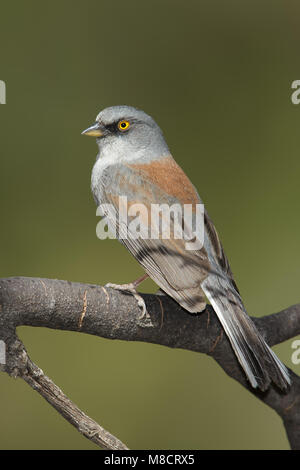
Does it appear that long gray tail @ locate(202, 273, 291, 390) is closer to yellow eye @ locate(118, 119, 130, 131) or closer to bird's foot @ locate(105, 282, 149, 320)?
bird's foot @ locate(105, 282, 149, 320)

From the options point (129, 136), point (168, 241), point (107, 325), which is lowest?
point (107, 325)

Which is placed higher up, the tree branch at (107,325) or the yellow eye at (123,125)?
the yellow eye at (123,125)

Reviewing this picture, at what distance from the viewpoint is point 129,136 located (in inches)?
137

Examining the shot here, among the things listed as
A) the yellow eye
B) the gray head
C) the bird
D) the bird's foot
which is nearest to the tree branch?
the bird's foot

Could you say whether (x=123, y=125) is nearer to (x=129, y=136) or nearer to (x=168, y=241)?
(x=129, y=136)

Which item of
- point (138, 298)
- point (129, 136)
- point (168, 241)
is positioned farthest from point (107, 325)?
point (129, 136)

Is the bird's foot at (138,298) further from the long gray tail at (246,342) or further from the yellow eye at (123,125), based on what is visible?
the yellow eye at (123,125)

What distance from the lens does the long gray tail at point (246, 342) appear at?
2.61m

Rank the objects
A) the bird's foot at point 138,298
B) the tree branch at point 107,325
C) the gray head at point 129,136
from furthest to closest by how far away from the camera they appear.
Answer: the gray head at point 129,136 → the bird's foot at point 138,298 → the tree branch at point 107,325

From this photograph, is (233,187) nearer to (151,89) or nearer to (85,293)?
(151,89)

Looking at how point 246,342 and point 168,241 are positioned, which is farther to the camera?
point 168,241

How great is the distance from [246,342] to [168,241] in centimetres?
60

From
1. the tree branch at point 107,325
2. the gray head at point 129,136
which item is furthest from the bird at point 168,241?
the tree branch at point 107,325
